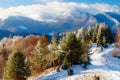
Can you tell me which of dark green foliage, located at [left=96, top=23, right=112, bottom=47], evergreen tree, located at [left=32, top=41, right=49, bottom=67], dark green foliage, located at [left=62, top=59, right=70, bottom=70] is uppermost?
dark green foliage, located at [left=96, top=23, right=112, bottom=47]

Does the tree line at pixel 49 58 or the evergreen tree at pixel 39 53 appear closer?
the tree line at pixel 49 58

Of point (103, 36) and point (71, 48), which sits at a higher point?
point (103, 36)

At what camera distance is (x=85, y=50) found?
237 ft

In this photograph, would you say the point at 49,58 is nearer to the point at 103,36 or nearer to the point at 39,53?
the point at 39,53

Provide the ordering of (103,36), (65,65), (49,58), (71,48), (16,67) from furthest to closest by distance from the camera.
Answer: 1. (103,36)
2. (49,58)
3. (71,48)
4. (65,65)
5. (16,67)

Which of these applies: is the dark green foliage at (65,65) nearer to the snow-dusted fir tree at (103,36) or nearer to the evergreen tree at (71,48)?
the evergreen tree at (71,48)

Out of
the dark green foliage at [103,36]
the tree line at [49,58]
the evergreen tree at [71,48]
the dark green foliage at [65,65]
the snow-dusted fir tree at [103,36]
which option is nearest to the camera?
the tree line at [49,58]

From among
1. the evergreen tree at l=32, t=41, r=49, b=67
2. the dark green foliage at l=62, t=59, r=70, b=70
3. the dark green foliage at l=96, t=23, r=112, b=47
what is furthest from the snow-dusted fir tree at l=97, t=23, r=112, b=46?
the dark green foliage at l=62, t=59, r=70, b=70

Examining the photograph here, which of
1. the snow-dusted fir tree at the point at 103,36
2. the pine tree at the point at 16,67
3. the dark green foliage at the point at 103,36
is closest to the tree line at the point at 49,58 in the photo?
the pine tree at the point at 16,67

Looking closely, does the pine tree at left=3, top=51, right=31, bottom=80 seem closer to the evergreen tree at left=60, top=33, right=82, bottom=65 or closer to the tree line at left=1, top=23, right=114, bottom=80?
the tree line at left=1, top=23, right=114, bottom=80

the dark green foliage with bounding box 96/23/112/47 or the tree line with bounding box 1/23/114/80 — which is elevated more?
the dark green foliage with bounding box 96/23/112/47

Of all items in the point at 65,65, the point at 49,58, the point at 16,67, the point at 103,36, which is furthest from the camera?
the point at 103,36

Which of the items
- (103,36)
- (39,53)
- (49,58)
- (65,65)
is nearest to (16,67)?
(65,65)

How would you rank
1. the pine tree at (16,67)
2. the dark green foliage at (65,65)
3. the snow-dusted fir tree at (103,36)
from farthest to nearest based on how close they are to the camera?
the snow-dusted fir tree at (103,36) < the dark green foliage at (65,65) < the pine tree at (16,67)
